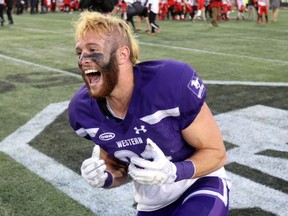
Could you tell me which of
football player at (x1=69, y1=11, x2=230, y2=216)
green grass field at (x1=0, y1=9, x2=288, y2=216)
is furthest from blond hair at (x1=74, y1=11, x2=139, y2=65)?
green grass field at (x1=0, y1=9, x2=288, y2=216)

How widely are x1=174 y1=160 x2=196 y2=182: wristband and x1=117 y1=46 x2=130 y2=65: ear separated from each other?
559 mm

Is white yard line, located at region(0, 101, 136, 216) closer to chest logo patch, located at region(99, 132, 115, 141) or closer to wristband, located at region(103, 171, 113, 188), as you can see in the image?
wristband, located at region(103, 171, 113, 188)

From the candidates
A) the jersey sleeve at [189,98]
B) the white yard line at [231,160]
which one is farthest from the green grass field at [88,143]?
the jersey sleeve at [189,98]

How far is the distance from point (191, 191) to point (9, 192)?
6.07ft

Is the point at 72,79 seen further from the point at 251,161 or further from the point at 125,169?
the point at 125,169

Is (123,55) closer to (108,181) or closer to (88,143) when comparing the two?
(108,181)

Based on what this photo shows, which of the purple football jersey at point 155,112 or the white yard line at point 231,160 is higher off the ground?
the purple football jersey at point 155,112

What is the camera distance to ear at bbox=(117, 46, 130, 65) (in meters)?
2.35

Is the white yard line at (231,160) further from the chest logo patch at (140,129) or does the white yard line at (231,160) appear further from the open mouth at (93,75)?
the open mouth at (93,75)

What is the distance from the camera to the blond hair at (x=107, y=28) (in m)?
2.32

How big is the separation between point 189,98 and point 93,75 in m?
0.48

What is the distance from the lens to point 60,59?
10.1 m

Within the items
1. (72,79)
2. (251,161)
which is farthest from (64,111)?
(251,161)

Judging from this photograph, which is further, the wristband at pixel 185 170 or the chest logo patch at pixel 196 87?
the chest logo patch at pixel 196 87
